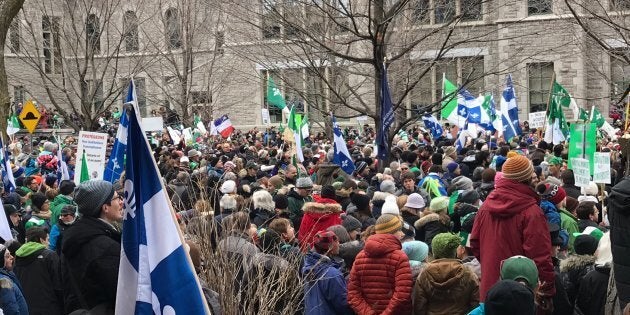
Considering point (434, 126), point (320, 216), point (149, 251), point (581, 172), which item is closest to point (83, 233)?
point (149, 251)

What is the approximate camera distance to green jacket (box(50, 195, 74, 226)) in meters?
10.4

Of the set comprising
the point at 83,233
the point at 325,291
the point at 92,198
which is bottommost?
the point at 325,291

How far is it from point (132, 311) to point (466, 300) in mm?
2635

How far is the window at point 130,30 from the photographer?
25672 millimetres

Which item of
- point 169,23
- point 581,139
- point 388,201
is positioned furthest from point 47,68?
point 388,201

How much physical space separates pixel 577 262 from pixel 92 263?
3.52 m

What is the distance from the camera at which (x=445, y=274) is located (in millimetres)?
6188

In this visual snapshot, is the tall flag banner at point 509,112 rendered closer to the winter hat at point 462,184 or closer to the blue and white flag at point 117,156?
the winter hat at point 462,184

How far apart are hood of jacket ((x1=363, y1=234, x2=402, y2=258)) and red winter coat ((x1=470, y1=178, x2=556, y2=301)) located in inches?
23.8

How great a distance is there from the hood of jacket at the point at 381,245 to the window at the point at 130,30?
17.6 meters

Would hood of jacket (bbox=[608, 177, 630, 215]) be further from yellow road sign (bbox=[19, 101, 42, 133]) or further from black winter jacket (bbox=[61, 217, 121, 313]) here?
yellow road sign (bbox=[19, 101, 42, 133])

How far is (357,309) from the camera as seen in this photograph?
6.71 meters

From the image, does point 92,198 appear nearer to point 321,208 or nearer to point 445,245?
point 445,245

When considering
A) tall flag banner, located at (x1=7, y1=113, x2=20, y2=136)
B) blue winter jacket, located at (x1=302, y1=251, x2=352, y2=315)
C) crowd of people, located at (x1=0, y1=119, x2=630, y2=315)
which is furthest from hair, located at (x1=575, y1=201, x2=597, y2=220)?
tall flag banner, located at (x1=7, y1=113, x2=20, y2=136)
